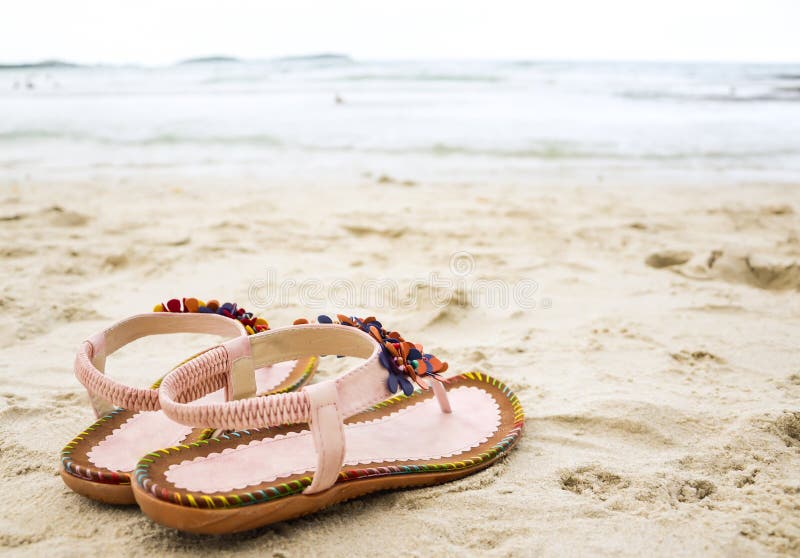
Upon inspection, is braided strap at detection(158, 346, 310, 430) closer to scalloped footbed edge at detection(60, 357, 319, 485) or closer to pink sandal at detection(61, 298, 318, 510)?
pink sandal at detection(61, 298, 318, 510)

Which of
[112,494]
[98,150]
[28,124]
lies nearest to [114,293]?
[112,494]

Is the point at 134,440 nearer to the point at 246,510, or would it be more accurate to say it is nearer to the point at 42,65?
the point at 246,510

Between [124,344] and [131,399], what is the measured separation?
12.0 inches

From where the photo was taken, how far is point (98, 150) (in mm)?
6543

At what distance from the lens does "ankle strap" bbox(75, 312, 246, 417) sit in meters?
1.17

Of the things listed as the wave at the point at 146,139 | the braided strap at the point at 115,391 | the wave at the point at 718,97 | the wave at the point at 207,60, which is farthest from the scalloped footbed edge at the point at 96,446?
the wave at the point at 207,60

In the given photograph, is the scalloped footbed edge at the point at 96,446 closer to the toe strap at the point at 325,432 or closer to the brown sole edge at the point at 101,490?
the brown sole edge at the point at 101,490

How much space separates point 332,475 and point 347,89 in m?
15.1

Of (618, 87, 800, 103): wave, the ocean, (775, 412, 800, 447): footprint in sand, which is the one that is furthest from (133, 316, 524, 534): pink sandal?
(618, 87, 800, 103): wave

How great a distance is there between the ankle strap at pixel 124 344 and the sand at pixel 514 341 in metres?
0.20

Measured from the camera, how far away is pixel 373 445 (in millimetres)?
1294

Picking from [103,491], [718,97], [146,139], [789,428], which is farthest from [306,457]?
[718,97]

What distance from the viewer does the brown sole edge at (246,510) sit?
994 mm

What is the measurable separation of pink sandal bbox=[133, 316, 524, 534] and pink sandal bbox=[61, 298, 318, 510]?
0.06 m
